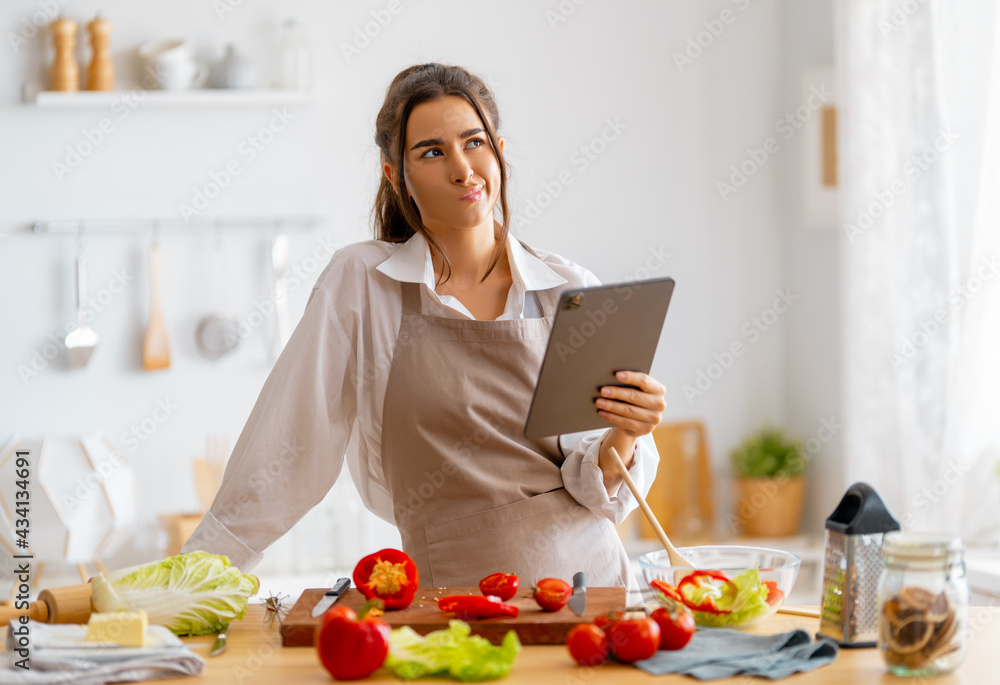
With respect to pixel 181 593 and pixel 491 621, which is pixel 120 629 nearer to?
pixel 181 593

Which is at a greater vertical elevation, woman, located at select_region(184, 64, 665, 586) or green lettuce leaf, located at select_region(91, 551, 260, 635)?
woman, located at select_region(184, 64, 665, 586)

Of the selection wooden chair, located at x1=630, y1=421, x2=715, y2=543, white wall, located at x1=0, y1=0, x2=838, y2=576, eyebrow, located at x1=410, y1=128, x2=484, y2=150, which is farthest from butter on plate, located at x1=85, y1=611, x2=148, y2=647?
wooden chair, located at x1=630, y1=421, x2=715, y2=543

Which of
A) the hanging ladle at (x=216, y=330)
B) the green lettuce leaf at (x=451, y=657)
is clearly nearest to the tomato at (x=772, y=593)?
the green lettuce leaf at (x=451, y=657)

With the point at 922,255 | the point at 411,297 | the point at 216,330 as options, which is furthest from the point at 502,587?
the point at 216,330

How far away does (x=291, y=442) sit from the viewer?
1.43 metres

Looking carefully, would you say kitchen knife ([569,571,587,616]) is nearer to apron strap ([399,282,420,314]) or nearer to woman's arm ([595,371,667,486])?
woman's arm ([595,371,667,486])

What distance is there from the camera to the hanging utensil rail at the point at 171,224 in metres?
2.96

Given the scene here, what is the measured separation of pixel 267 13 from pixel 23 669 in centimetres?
251

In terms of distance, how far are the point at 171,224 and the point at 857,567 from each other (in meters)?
2.52

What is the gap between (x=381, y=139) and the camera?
5.29 ft

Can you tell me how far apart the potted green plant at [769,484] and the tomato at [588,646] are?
2.26 meters

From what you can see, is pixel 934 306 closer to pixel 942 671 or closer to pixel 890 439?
pixel 890 439

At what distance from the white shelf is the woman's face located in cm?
161

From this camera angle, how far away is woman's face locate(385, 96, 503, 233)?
148 centimetres
